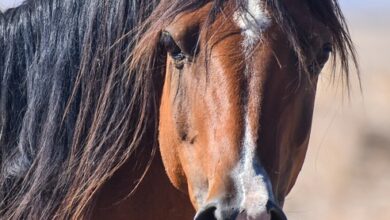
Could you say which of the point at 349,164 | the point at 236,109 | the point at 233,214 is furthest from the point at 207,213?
the point at 349,164

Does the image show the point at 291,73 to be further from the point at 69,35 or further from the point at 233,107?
the point at 69,35

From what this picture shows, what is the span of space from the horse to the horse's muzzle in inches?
2.4

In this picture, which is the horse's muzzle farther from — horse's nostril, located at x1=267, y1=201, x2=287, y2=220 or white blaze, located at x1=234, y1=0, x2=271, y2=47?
white blaze, located at x1=234, y1=0, x2=271, y2=47

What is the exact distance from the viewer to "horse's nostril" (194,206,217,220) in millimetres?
3082

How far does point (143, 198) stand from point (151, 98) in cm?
36

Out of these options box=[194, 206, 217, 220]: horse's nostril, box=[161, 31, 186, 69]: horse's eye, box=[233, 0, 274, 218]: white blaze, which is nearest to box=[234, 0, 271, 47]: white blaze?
box=[233, 0, 274, 218]: white blaze

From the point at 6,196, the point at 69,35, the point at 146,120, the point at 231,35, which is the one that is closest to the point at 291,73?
the point at 231,35

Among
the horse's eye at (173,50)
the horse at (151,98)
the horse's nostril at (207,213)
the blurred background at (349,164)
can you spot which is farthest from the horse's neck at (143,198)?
the blurred background at (349,164)

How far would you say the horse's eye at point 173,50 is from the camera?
3.36m

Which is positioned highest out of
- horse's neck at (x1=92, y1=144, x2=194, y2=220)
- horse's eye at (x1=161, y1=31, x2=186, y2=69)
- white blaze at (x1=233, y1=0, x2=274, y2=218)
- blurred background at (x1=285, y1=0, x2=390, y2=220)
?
horse's eye at (x1=161, y1=31, x2=186, y2=69)

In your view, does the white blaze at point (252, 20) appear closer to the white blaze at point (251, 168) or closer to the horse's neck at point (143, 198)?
the white blaze at point (251, 168)

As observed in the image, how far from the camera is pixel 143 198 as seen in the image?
11.9 feet

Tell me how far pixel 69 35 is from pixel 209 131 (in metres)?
0.62

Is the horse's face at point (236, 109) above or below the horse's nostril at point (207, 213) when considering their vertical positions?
above
